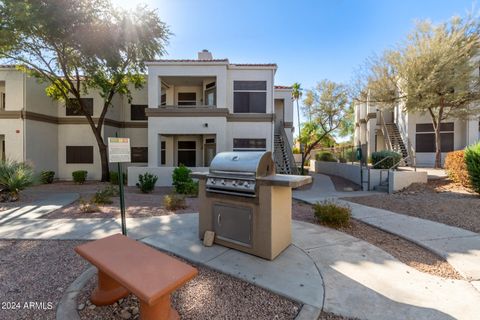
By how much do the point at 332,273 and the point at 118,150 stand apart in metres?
4.20

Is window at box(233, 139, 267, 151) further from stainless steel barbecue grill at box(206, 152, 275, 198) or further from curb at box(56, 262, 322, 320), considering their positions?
curb at box(56, 262, 322, 320)

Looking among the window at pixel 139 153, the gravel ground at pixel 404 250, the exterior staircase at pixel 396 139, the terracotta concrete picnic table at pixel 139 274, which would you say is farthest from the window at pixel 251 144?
the terracotta concrete picnic table at pixel 139 274

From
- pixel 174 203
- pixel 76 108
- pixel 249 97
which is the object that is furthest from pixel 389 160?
pixel 76 108

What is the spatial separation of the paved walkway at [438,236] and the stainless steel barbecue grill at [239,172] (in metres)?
3.45

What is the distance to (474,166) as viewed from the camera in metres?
8.05

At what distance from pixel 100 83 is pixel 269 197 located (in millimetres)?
13801

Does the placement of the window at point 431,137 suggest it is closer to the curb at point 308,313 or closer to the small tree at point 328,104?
the small tree at point 328,104

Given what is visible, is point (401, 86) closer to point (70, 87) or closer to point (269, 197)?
point (269, 197)

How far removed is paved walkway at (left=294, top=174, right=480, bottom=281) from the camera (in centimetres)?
392

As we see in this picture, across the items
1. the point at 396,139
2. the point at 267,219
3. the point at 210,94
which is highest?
the point at 210,94

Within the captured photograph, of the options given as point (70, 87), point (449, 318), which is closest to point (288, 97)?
point (70, 87)

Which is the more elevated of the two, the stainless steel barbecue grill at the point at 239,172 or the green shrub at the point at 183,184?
the stainless steel barbecue grill at the point at 239,172

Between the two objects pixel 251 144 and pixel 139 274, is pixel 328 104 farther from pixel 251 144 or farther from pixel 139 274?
pixel 139 274

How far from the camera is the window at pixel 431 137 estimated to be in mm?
17906
